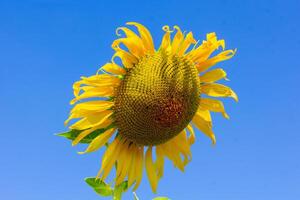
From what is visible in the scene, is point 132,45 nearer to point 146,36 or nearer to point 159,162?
point 146,36

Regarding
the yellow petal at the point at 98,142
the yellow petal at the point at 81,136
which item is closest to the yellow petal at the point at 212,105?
the yellow petal at the point at 98,142

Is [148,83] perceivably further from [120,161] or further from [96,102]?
[120,161]

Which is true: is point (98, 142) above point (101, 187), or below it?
→ above

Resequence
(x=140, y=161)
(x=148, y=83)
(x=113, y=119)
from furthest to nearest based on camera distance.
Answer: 1. (x=140, y=161)
2. (x=113, y=119)
3. (x=148, y=83)

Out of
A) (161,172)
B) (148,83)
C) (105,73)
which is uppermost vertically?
(105,73)

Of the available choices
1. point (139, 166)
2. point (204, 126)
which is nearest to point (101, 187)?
point (139, 166)

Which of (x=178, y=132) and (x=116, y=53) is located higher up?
(x=116, y=53)

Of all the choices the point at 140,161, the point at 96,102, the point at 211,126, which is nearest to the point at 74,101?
the point at 96,102

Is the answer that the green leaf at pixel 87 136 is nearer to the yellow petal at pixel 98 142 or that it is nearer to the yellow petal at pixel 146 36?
the yellow petal at pixel 98 142

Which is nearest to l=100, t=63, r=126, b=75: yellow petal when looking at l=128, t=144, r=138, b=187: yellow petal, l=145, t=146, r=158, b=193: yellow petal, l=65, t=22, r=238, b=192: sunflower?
l=65, t=22, r=238, b=192: sunflower
